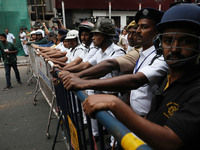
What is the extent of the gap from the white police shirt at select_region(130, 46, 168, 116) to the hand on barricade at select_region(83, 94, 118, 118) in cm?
65

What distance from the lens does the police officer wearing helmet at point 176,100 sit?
871 mm

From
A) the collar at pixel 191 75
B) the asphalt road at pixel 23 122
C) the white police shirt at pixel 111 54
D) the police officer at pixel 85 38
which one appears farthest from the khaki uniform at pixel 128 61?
the asphalt road at pixel 23 122

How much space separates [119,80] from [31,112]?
3930mm

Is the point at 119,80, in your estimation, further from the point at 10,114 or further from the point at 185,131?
the point at 10,114

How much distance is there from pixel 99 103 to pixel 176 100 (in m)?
0.49

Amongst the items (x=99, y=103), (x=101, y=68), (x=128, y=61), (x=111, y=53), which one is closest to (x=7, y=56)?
(x=111, y=53)

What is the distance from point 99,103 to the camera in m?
1.02

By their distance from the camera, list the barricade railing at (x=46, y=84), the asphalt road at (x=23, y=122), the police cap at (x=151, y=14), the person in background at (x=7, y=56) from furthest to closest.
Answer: the person in background at (x=7, y=56)
the barricade railing at (x=46, y=84)
the asphalt road at (x=23, y=122)
the police cap at (x=151, y=14)

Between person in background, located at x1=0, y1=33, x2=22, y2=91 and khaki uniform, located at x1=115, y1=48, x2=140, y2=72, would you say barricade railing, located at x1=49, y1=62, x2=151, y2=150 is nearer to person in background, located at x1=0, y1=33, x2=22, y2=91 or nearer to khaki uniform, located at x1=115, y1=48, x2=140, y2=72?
khaki uniform, located at x1=115, y1=48, x2=140, y2=72

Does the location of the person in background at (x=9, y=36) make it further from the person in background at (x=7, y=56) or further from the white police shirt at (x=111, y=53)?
the white police shirt at (x=111, y=53)

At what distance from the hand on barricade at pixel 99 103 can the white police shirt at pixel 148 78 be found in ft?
2.15

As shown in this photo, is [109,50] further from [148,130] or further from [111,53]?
[148,130]

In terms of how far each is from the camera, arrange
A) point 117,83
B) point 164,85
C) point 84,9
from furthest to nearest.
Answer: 1. point 84,9
2. point 117,83
3. point 164,85

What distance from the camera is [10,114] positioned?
463cm
